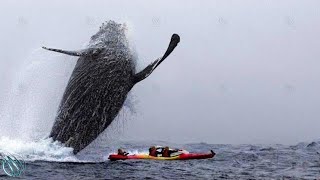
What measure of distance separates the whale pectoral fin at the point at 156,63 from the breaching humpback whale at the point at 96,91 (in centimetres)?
2

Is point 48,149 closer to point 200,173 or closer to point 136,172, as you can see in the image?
point 136,172

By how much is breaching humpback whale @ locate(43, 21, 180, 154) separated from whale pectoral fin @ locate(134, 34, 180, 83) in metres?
0.02

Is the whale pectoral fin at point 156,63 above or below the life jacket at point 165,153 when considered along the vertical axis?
above

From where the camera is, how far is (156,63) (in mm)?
16328

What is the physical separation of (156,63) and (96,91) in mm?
2394

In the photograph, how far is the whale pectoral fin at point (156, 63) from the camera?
1590 cm

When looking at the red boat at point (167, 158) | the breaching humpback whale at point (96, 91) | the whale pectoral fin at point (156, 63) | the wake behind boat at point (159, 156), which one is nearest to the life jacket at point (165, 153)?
the wake behind boat at point (159, 156)

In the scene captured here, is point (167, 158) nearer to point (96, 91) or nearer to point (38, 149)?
point (38, 149)

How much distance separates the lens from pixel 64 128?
1711 centimetres

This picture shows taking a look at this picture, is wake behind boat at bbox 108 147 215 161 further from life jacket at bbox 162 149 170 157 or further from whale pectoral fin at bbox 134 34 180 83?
whale pectoral fin at bbox 134 34 180 83

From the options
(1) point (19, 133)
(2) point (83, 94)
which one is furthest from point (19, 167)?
(2) point (83, 94)

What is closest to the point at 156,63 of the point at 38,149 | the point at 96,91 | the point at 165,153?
the point at 96,91

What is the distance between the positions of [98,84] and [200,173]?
285 inches

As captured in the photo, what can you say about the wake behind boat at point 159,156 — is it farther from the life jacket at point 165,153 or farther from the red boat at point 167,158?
the life jacket at point 165,153
